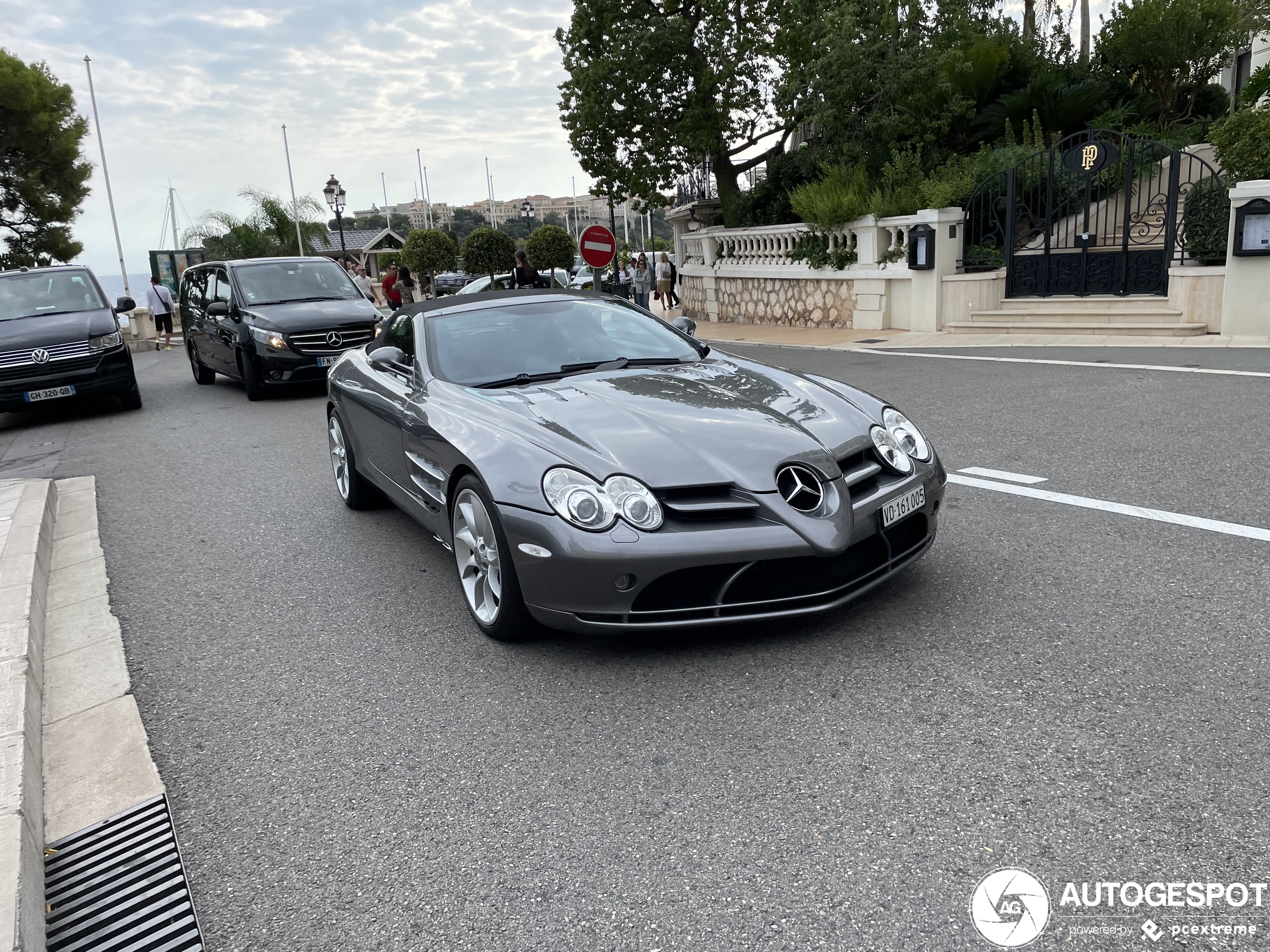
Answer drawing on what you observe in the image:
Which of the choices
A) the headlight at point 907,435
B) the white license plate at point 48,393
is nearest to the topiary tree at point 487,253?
the white license plate at point 48,393

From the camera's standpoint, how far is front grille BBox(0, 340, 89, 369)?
431 inches

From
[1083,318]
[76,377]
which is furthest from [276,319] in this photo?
[1083,318]

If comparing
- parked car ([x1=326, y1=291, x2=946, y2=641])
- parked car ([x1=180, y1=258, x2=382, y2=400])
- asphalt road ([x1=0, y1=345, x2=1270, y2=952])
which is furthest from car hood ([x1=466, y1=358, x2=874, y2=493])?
parked car ([x1=180, y1=258, x2=382, y2=400])

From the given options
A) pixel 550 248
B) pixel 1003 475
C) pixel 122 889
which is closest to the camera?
pixel 122 889

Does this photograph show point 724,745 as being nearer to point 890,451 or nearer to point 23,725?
point 890,451

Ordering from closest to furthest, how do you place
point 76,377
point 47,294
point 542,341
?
point 542,341, point 76,377, point 47,294

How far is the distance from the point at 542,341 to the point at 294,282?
923 centimetres

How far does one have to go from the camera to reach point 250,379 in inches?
483

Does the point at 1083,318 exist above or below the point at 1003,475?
above

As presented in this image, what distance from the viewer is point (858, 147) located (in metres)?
18.6

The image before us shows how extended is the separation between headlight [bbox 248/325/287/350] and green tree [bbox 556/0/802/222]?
11.7 metres

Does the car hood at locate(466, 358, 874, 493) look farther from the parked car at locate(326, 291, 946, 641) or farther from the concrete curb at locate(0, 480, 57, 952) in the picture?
the concrete curb at locate(0, 480, 57, 952)

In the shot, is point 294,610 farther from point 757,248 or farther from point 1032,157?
point 757,248

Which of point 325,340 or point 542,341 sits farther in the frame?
point 325,340
